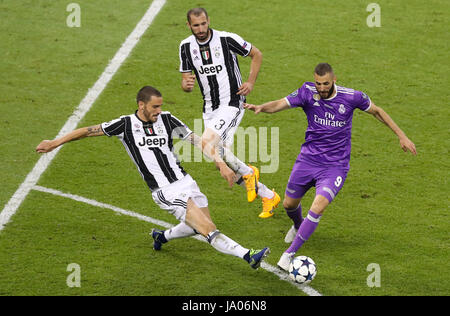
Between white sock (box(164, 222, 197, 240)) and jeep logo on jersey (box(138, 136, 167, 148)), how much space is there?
94 cm

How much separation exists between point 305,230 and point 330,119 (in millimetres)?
1288

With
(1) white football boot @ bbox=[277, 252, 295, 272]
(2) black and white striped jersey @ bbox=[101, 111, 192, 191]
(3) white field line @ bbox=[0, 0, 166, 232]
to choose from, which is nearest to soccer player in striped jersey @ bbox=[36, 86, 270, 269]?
(2) black and white striped jersey @ bbox=[101, 111, 192, 191]

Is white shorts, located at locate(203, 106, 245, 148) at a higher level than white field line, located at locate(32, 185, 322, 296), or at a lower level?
higher

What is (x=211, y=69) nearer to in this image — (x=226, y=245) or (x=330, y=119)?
(x=330, y=119)

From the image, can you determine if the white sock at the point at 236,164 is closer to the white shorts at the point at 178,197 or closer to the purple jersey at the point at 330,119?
the purple jersey at the point at 330,119

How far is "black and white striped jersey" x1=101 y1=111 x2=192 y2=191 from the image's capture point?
8383 mm

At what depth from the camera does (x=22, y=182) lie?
33.9 feet

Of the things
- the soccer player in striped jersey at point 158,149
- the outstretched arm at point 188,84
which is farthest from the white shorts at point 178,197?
the outstretched arm at point 188,84

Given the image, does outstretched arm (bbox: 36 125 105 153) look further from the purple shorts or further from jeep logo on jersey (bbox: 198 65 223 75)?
the purple shorts

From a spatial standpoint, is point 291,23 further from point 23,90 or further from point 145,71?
point 23,90

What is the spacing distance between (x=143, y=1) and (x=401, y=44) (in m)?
5.16

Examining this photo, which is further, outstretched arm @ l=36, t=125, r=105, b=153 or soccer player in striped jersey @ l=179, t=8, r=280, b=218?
soccer player in striped jersey @ l=179, t=8, r=280, b=218

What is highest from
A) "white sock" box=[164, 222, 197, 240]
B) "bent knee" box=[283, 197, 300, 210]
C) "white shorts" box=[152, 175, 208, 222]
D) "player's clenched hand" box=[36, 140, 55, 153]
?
"player's clenched hand" box=[36, 140, 55, 153]

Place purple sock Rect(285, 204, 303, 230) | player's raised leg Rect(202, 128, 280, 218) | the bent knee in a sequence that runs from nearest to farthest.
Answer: the bent knee < purple sock Rect(285, 204, 303, 230) < player's raised leg Rect(202, 128, 280, 218)
